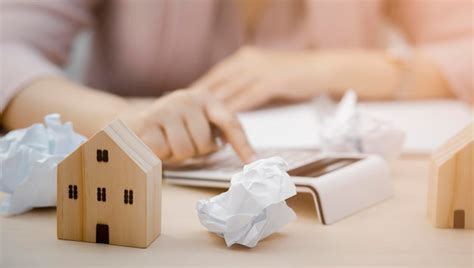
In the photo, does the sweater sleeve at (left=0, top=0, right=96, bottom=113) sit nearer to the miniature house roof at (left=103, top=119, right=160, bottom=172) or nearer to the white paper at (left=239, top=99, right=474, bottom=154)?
the white paper at (left=239, top=99, right=474, bottom=154)

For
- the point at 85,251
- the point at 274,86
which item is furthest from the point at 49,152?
the point at 274,86

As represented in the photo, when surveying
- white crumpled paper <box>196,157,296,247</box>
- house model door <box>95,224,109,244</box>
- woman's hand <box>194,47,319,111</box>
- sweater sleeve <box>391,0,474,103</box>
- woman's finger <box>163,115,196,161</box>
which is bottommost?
house model door <box>95,224,109,244</box>

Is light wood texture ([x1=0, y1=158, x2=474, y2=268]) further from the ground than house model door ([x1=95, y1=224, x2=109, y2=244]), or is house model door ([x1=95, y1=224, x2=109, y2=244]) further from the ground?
house model door ([x1=95, y1=224, x2=109, y2=244])

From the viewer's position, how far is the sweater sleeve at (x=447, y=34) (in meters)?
0.89

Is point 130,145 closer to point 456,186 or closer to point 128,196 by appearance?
point 128,196

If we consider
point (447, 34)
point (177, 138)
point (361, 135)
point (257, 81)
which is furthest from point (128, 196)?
point (447, 34)

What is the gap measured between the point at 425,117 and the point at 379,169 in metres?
0.30

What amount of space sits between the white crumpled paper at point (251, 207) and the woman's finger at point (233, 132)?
0.15m

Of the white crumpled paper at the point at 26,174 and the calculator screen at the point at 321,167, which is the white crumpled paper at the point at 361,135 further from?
A: the white crumpled paper at the point at 26,174

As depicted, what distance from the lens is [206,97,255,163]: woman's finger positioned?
567mm

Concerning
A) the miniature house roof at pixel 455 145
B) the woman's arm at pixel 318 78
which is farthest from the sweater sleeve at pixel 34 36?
the miniature house roof at pixel 455 145

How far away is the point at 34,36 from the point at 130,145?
0.56 metres

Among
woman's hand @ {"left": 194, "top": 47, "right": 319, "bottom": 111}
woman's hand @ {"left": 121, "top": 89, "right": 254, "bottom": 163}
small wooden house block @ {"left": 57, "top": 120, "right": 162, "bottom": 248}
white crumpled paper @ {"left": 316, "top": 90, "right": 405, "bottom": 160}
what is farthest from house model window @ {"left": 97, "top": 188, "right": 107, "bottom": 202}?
woman's hand @ {"left": 194, "top": 47, "right": 319, "bottom": 111}

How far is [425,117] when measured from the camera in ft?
2.63
